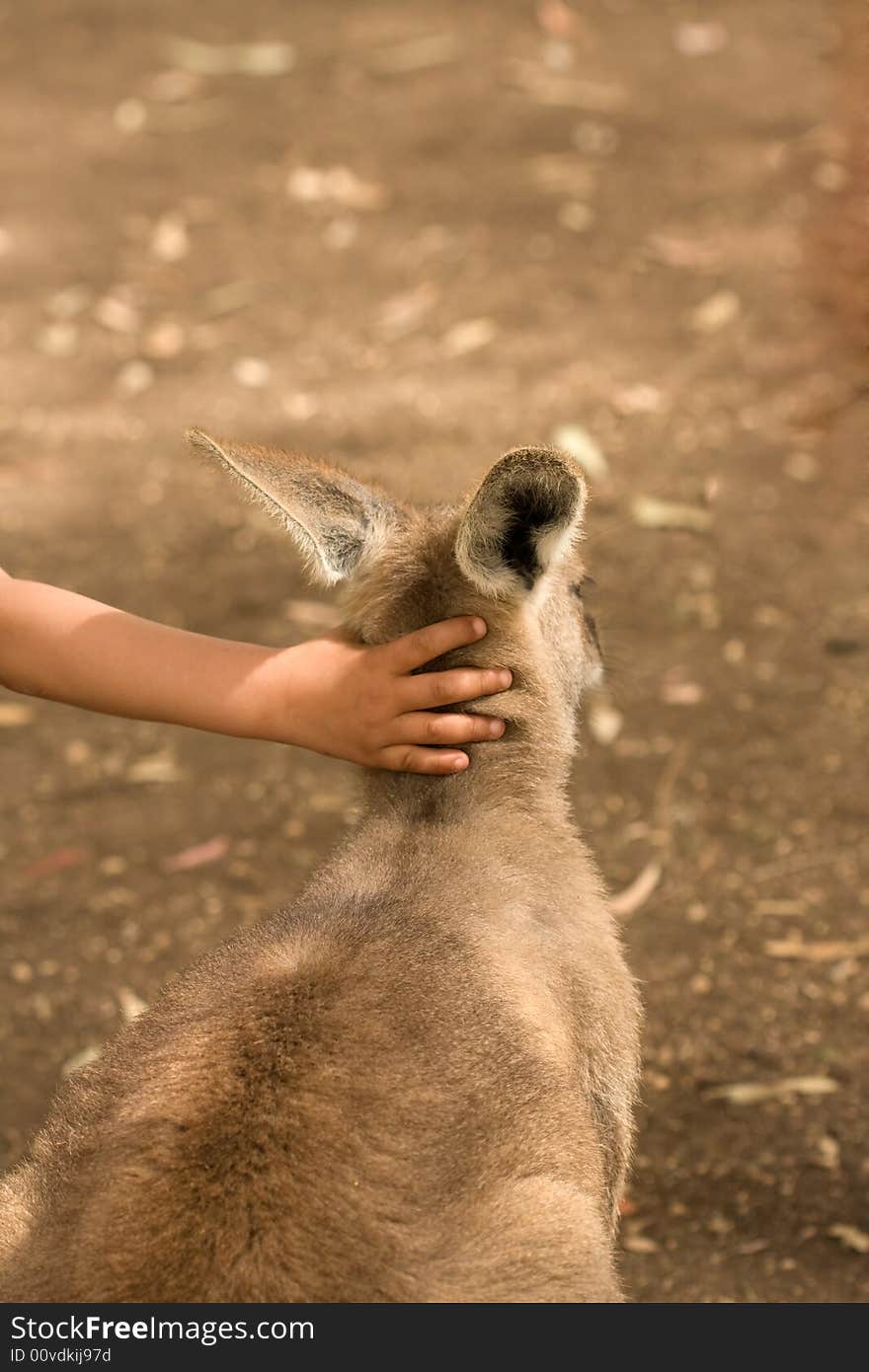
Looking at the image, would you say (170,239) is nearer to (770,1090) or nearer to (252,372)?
(252,372)

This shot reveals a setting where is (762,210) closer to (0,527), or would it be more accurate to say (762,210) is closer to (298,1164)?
(0,527)

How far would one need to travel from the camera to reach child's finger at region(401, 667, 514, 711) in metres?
2.78

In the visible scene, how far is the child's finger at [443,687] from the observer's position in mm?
2783

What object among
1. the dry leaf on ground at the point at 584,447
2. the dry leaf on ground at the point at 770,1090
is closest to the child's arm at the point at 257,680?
the dry leaf on ground at the point at 770,1090

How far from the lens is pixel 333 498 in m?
2.93

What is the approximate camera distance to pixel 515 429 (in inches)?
243

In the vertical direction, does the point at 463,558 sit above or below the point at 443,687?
above

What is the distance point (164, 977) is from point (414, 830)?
1520 millimetres

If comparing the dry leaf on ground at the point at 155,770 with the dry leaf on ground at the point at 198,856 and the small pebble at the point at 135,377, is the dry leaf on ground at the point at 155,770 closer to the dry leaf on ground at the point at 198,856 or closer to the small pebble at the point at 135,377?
the dry leaf on ground at the point at 198,856

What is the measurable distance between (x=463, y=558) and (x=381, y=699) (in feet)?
0.89

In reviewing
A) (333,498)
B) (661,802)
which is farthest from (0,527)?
(333,498)

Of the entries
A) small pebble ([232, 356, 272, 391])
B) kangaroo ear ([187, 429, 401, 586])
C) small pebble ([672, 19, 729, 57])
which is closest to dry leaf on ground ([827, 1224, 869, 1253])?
kangaroo ear ([187, 429, 401, 586])

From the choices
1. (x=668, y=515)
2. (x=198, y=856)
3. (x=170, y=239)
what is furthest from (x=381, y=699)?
(x=170, y=239)

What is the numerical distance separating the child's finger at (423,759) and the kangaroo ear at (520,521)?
0.28 m
